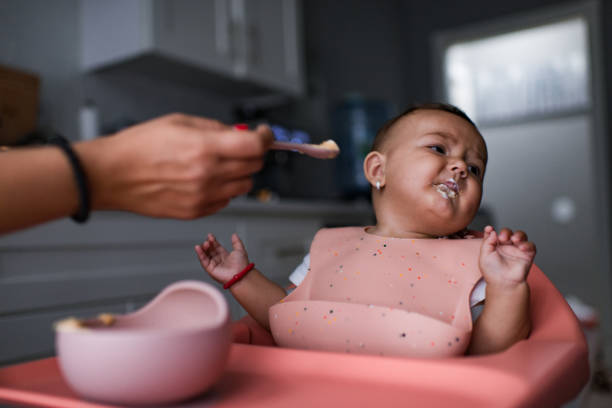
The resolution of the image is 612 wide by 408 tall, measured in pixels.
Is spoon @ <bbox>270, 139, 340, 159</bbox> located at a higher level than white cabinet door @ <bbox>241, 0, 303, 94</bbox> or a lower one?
lower

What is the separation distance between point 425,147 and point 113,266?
46.8 inches

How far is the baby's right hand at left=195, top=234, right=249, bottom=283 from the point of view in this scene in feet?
2.86

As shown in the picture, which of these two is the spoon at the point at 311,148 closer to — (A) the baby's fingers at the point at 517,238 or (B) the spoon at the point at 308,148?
(B) the spoon at the point at 308,148

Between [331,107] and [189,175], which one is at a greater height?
[331,107]

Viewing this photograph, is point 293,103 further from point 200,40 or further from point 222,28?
point 200,40

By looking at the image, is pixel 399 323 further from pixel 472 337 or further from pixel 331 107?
pixel 331 107

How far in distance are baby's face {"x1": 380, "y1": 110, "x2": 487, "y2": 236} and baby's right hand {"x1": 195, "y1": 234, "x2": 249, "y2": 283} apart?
28 centimetres

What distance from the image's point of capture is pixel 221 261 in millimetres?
890

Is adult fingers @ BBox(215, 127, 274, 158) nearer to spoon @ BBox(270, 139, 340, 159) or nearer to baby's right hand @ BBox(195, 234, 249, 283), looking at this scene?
spoon @ BBox(270, 139, 340, 159)

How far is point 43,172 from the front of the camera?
1.53 ft

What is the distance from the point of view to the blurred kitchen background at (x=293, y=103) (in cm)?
173

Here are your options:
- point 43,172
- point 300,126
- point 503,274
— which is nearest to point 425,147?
point 503,274

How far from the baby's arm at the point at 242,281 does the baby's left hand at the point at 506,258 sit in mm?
358

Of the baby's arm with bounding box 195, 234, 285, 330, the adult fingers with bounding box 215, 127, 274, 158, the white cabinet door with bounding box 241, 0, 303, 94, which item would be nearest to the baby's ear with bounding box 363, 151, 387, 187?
the baby's arm with bounding box 195, 234, 285, 330
